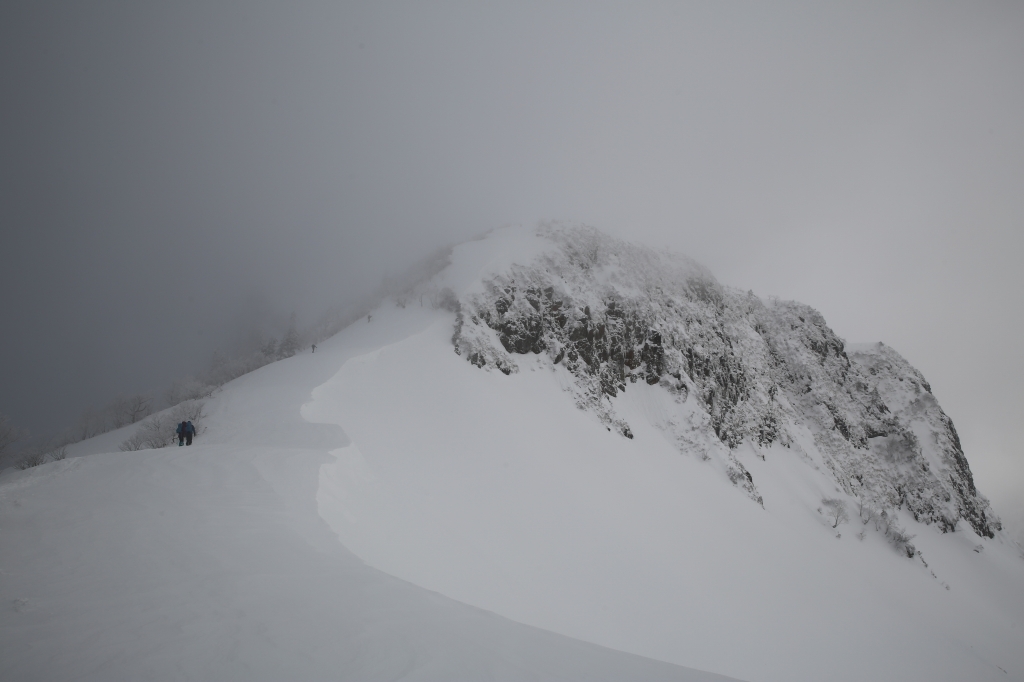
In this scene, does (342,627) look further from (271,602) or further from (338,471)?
(338,471)

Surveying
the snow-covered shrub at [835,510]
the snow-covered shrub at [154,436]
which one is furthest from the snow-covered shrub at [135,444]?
the snow-covered shrub at [835,510]

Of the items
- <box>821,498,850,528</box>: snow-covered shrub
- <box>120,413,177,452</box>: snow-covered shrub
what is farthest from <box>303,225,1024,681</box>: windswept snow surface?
<box>120,413,177,452</box>: snow-covered shrub

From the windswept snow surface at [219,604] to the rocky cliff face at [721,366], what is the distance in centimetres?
2004

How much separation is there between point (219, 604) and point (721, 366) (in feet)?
135

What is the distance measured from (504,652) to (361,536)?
5.32m

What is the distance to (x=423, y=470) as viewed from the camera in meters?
15.6

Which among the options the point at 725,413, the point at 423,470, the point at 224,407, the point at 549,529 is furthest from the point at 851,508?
the point at 224,407

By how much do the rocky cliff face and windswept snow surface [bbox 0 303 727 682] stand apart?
20037mm

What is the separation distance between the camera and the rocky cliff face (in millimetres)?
31672

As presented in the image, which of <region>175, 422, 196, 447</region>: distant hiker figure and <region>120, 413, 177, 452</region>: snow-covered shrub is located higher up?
<region>175, 422, 196, 447</region>: distant hiker figure

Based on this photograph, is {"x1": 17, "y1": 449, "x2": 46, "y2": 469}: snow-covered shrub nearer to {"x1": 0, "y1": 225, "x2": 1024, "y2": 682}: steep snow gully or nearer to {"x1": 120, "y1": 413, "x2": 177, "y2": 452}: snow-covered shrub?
{"x1": 0, "y1": 225, "x2": 1024, "y2": 682}: steep snow gully

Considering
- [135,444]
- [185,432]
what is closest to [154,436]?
[135,444]

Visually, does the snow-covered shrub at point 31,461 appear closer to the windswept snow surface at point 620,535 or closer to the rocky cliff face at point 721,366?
the windswept snow surface at point 620,535

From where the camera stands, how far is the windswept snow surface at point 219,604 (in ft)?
12.5
